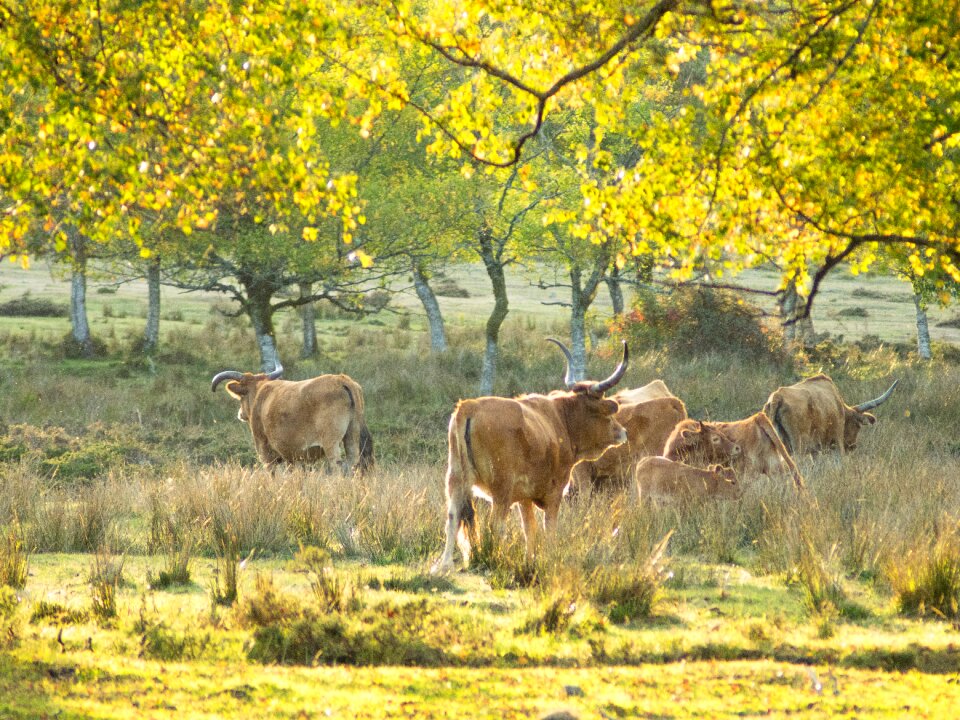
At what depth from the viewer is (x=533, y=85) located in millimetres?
10977

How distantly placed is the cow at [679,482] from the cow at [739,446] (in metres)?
1.00

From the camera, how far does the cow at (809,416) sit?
16.5 meters

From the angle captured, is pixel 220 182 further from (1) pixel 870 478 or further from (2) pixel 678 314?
(2) pixel 678 314

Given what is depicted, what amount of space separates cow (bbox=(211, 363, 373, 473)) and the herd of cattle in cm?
1

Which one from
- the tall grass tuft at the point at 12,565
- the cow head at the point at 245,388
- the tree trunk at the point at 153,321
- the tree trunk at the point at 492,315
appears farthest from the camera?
the tree trunk at the point at 153,321

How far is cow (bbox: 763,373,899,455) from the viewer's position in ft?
54.1

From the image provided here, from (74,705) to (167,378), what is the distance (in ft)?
71.7

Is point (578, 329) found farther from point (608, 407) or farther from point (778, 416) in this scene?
point (608, 407)

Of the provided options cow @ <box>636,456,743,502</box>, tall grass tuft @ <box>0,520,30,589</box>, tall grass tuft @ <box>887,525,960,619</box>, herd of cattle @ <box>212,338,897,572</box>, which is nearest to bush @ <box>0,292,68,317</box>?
herd of cattle @ <box>212,338,897,572</box>

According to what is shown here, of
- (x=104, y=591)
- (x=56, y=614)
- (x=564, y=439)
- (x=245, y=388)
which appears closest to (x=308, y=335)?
(x=245, y=388)

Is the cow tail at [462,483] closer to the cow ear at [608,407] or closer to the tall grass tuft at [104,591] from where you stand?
the cow ear at [608,407]

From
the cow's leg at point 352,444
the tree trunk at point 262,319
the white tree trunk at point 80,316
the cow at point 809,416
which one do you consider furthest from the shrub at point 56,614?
the white tree trunk at point 80,316

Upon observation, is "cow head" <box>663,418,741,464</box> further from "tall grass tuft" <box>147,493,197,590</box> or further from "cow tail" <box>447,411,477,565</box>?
"tall grass tuft" <box>147,493,197,590</box>

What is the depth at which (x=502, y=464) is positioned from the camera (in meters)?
10.1
